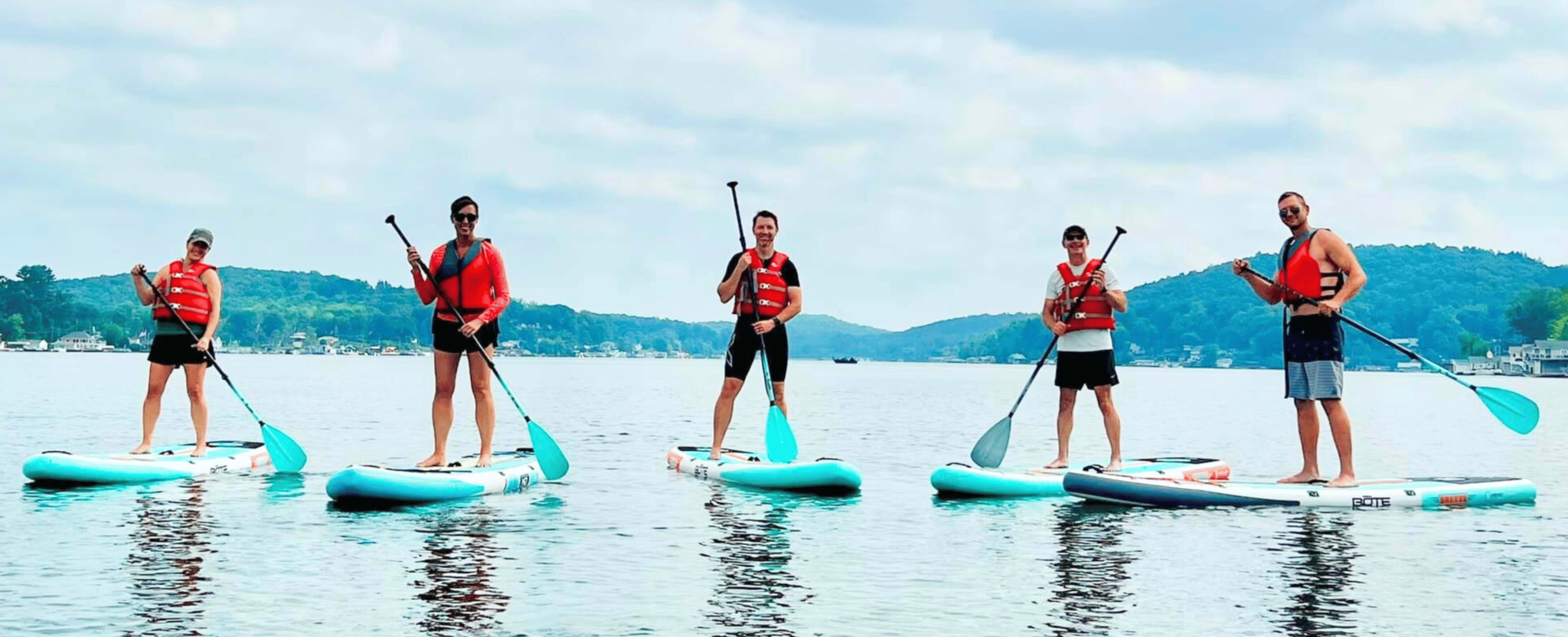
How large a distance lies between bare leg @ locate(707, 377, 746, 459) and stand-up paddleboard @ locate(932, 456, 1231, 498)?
6.83ft

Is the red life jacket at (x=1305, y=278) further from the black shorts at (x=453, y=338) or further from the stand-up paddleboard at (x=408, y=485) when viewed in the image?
the stand-up paddleboard at (x=408, y=485)

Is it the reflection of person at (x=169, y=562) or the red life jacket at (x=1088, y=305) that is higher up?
the red life jacket at (x=1088, y=305)

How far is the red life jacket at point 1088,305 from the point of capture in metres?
13.7

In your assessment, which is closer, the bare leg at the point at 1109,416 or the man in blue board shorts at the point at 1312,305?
the man in blue board shorts at the point at 1312,305

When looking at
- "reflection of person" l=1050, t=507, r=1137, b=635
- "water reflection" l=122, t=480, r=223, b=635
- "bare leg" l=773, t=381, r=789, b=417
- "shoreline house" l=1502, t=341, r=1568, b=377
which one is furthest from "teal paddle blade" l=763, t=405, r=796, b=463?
"shoreline house" l=1502, t=341, r=1568, b=377

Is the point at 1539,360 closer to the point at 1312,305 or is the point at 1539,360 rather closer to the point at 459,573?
the point at 1312,305

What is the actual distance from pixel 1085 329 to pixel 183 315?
8.51 metres

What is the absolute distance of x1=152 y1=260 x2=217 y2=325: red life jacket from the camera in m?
14.3

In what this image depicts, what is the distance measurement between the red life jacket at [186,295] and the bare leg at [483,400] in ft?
10.0

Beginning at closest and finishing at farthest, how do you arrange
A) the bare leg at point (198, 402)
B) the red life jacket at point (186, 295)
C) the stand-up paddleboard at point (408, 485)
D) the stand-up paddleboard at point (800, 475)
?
1. the stand-up paddleboard at point (408, 485)
2. the stand-up paddleboard at point (800, 475)
3. the red life jacket at point (186, 295)
4. the bare leg at point (198, 402)

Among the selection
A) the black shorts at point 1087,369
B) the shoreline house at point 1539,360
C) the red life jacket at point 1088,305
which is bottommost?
the black shorts at point 1087,369

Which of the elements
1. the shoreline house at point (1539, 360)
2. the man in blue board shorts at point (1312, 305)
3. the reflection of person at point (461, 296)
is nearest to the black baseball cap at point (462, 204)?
the reflection of person at point (461, 296)

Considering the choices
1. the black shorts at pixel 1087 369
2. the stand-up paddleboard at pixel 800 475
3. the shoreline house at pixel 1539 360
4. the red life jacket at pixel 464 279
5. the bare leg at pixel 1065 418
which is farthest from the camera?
the shoreline house at pixel 1539 360

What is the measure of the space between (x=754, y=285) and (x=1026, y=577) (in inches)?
216
